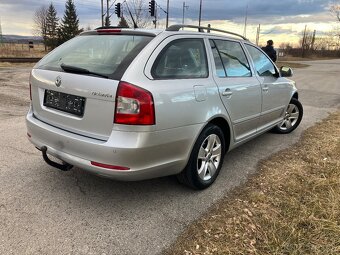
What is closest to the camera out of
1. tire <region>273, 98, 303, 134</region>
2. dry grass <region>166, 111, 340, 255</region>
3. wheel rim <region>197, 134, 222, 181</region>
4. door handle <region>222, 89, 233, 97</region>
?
dry grass <region>166, 111, 340, 255</region>

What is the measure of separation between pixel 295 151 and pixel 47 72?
3761 millimetres

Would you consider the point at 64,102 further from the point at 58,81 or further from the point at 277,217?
the point at 277,217

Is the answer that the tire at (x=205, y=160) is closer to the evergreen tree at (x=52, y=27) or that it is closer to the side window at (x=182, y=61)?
the side window at (x=182, y=61)

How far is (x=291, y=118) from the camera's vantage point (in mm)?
6293

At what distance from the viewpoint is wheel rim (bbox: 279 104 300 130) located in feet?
20.3

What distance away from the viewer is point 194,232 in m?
2.88

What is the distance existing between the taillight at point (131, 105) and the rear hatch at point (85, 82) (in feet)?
0.21

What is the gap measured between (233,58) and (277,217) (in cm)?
203

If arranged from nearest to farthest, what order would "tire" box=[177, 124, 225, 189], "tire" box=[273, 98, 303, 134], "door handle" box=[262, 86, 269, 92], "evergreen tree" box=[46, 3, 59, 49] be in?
"tire" box=[177, 124, 225, 189]
"door handle" box=[262, 86, 269, 92]
"tire" box=[273, 98, 303, 134]
"evergreen tree" box=[46, 3, 59, 49]

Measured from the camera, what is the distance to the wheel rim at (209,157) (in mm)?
3601

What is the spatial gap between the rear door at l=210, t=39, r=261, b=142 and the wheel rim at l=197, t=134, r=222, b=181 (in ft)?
1.28

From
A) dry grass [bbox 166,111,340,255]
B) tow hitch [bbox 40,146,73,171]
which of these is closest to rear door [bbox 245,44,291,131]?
dry grass [bbox 166,111,340,255]

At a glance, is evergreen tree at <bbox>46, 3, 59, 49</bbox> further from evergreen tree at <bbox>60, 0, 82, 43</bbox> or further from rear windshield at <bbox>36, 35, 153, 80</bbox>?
rear windshield at <bbox>36, 35, 153, 80</bbox>

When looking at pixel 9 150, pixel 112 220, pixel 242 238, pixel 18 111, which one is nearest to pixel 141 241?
pixel 112 220
